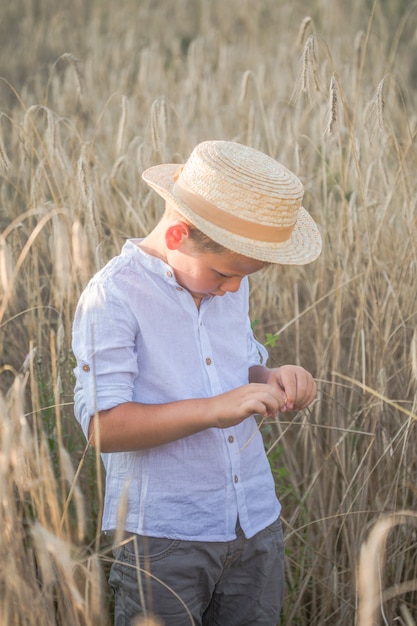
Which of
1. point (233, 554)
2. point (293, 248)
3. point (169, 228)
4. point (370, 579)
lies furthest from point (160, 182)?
point (370, 579)

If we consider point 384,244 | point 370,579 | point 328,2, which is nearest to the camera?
point 370,579

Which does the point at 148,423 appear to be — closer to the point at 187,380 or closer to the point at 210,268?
the point at 187,380

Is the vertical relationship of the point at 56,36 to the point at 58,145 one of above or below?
below

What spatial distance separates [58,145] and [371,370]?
105cm

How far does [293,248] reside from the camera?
60.8 inches

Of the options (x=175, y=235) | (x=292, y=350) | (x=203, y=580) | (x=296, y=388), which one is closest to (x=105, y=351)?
(x=175, y=235)

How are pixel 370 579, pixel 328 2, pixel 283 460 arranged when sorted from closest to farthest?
pixel 370 579, pixel 283 460, pixel 328 2

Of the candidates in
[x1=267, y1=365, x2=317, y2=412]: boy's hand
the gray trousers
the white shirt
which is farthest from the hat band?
the gray trousers

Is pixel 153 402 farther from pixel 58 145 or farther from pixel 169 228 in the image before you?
pixel 58 145

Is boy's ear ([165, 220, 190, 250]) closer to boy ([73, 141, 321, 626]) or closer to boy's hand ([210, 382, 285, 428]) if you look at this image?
boy ([73, 141, 321, 626])

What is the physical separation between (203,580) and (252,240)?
2.11ft

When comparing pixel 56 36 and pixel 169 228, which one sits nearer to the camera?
pixel 169 228

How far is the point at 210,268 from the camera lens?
147 centimetres

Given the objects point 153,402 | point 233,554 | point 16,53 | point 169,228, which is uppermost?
point 169,228
